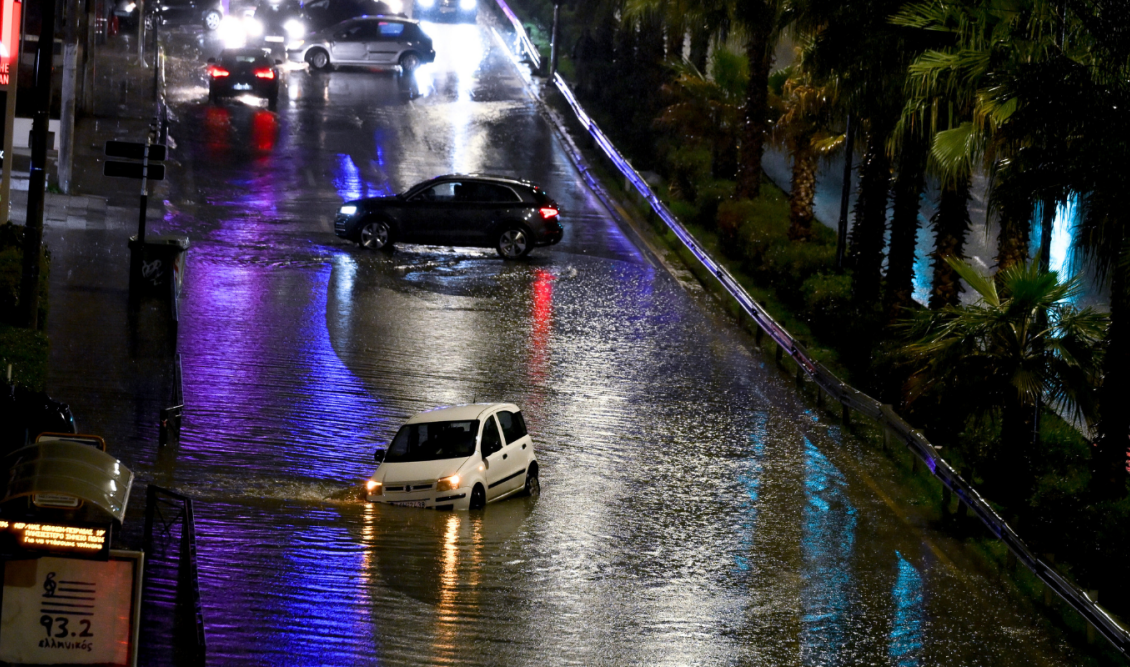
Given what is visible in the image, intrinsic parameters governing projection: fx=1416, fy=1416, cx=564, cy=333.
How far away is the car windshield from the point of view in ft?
53.0

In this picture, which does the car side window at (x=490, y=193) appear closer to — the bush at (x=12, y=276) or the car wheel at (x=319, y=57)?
the bush at (x=12, y=276)

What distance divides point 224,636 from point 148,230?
1822 centimetres

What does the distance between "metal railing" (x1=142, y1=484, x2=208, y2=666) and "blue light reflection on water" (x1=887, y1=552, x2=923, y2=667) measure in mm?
5612

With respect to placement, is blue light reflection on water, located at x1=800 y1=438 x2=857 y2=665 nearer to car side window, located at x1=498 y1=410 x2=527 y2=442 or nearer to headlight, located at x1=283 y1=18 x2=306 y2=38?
car side window, located at x1=498 y1=410 x2=527 y2=442

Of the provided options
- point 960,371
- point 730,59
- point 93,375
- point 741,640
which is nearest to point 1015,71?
point 960,371

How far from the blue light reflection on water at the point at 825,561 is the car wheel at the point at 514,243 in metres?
10.6

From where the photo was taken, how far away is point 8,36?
21.5 meters

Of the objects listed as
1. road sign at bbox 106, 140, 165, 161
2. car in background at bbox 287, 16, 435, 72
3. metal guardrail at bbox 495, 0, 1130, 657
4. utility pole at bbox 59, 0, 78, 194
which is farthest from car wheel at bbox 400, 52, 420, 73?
road sign at bbox 106, 140, 165, 161

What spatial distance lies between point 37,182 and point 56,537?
10.4 metres

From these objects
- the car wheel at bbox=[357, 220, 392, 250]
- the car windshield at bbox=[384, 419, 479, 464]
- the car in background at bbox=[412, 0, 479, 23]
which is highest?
the car in background at bbox=[412, 0, 479, 23]

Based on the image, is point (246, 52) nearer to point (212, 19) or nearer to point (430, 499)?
point (212, 19)

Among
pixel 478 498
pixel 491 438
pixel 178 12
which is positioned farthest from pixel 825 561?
pixel 178 12

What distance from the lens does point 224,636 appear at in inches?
427

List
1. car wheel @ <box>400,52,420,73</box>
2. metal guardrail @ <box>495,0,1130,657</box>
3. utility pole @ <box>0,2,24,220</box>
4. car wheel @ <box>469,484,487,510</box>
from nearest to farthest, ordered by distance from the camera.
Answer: metal guardrail @ <box>495,0,1130,657</box> → car wheel @ <box>469,484,487,510</box> → utility pole @ <box>0,2,24,220</box> → car wheel @ <box>400,52,420,73</box>
